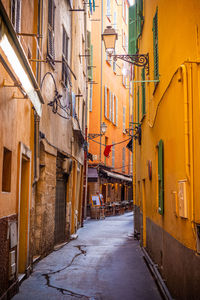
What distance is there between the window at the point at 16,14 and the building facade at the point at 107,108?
696 inches

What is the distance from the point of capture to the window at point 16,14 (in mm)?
6206

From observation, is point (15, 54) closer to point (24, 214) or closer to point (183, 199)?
point (183, 199)

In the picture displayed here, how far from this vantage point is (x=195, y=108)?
15.2 feet

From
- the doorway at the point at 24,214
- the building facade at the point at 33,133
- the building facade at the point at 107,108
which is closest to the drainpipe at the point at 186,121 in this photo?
the building facade at the point at 33,133

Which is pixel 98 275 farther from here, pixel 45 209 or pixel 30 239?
pixel 45 209

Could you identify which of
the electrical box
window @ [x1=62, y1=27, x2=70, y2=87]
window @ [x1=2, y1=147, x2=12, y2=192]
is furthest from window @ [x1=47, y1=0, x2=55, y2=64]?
the electrical box

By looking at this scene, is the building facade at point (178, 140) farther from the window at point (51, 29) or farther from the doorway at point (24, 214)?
the window at point (51, 29)

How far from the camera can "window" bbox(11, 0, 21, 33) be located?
6.21 m

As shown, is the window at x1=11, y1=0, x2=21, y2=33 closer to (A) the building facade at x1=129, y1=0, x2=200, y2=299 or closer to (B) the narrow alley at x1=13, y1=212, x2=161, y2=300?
(A) the building facade at x1=129, y1=0, x2=200, y2=299

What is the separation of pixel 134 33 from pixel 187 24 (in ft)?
31.3

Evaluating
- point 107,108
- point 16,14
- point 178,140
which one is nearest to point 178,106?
point 178,140

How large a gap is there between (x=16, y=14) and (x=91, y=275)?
5.07 metres

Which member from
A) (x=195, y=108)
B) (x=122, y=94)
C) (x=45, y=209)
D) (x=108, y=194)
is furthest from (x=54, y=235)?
(x=122, y=94)

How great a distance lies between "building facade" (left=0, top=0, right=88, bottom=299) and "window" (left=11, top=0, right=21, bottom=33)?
15 millimetres
